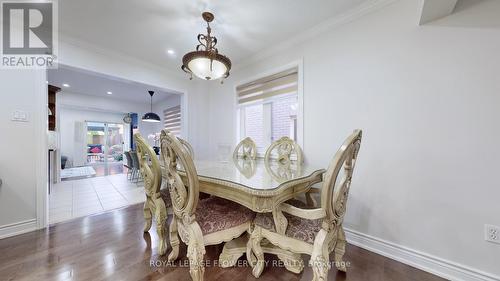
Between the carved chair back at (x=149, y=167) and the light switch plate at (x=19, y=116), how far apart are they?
1.55m

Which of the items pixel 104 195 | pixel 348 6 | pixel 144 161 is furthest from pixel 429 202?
pixel 104 195

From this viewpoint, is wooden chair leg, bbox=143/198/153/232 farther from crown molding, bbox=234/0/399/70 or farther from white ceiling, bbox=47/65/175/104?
crown molding, bbox=234/0/399/70

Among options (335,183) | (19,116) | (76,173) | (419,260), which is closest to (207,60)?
(335,183)

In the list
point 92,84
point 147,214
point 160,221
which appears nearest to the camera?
point 160,221

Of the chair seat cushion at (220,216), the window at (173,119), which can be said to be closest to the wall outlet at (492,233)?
the chair seat cushion at (220,216)

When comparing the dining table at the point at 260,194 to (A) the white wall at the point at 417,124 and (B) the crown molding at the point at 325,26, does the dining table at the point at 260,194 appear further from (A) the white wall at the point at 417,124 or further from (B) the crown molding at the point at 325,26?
(B) the crown molding at the point at 325,26

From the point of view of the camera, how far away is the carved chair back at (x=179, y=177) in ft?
3.55

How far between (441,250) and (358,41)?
6.60ft

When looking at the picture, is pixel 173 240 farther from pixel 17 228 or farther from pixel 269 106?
pixel 269 106

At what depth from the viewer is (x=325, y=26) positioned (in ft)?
6.96

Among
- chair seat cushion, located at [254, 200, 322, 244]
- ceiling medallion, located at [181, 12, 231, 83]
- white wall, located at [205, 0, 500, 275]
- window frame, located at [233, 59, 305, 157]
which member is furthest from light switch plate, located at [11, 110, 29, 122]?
white wall, located at [205, 0, 500, 275]

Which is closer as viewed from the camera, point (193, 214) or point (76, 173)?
point (193, 214)

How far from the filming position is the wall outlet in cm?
126

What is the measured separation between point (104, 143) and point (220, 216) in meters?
9.29
